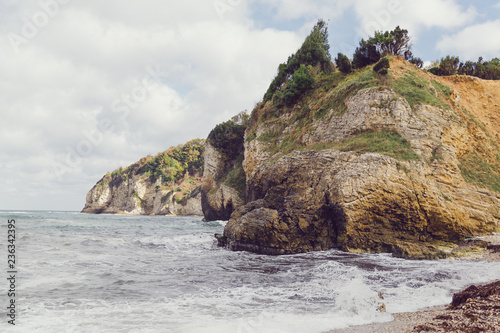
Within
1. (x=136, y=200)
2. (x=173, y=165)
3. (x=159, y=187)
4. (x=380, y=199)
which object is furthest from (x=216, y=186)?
(x=136, y=200)

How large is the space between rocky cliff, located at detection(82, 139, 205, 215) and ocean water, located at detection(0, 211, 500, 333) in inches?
2473

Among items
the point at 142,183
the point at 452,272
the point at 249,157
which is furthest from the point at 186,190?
the point at 452,272

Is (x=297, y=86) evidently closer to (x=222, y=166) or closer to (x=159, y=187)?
(x=222, y=166)

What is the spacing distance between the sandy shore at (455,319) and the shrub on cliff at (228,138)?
35425 millimetres

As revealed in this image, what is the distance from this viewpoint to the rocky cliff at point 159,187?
78.1m

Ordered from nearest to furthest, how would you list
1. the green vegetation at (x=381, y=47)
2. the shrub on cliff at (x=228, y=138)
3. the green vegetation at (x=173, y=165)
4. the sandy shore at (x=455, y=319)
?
1. the sandy shore at (x=455, y=319)
2. the green vegetation at (x=381, y=47)
3. the shrub on cliff at (x=228, y=138)
4. the green vegetation at (x=173, y=165)

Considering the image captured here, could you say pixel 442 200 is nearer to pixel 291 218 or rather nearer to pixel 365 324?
pixel 291 218

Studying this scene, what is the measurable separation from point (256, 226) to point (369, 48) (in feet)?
65.4

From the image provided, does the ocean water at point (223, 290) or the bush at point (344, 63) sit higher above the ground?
the bush at point (344, 63)

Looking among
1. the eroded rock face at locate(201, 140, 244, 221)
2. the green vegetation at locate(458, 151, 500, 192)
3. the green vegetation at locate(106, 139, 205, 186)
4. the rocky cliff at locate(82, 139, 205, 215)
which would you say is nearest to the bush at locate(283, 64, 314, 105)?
the eroded rock face at locate(201, 140, 244, 221)

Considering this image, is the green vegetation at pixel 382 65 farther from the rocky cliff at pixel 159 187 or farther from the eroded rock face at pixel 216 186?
the rocky cliff at pixel 159 187

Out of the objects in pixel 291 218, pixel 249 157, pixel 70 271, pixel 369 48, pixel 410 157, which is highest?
pixel 369 48

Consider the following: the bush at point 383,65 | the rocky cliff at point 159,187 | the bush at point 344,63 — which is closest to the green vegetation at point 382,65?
the bush at point 383,65

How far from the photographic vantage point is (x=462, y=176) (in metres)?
16.3
